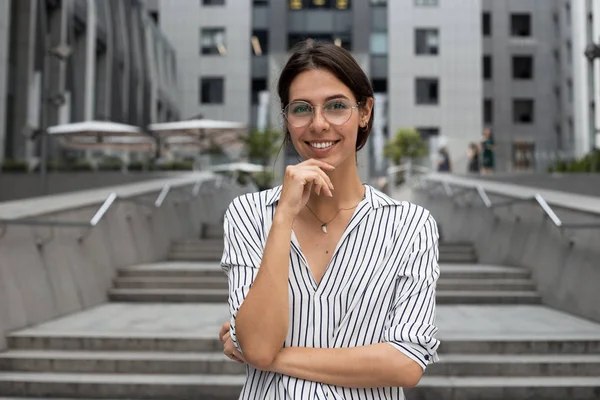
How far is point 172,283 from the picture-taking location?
28.7 feet

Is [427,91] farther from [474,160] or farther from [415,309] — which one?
[415,309]

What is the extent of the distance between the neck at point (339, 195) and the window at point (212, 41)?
1459 inches

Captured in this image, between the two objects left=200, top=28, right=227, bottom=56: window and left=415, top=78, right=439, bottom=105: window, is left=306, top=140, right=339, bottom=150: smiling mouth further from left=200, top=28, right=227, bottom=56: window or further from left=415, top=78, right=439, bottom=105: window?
left=200, top=28, right=227, bottom=56: window

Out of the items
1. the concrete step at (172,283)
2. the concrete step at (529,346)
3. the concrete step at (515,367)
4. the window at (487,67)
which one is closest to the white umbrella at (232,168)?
the concrete step at (172,283)

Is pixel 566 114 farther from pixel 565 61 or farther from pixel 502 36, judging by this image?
pixel 502 36

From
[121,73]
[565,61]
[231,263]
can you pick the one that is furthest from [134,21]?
[231,263]

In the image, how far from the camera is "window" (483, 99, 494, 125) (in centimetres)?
4175

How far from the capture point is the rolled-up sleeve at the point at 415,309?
5.36 feet

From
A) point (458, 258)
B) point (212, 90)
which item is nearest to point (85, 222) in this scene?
point (458, 258)

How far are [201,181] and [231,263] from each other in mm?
14439

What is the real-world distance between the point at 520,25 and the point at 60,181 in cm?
3395

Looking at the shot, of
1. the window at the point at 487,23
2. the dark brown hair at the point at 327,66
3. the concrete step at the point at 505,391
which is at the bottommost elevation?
the concrete step at the point at 505,391

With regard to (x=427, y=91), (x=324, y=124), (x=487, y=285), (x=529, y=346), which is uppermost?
(x=427, y=91)

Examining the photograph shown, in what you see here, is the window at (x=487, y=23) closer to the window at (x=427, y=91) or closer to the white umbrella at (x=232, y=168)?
the window at (x=427, y=91)
